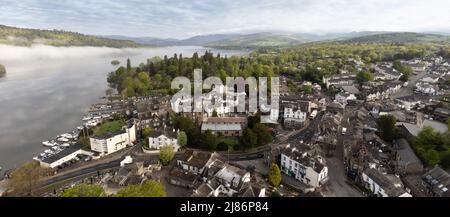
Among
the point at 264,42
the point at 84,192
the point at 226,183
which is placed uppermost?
the point at 264,42

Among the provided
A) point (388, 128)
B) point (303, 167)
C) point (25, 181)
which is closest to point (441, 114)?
point (388, 128)

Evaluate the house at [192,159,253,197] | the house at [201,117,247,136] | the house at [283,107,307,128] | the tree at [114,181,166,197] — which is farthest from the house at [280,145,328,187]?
the tree at [114,181,166,197]

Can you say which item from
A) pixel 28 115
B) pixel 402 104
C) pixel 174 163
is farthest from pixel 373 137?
pixel 28 115

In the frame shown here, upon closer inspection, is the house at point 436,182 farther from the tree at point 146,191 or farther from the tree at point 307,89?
the tree at point 307,89

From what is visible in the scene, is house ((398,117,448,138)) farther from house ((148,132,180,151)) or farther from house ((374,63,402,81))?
house ((374,63,402,81))

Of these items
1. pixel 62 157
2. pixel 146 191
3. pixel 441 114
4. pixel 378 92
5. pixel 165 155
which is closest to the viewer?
pixel 146 191

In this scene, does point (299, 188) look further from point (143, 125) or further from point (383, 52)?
point (383, 52)

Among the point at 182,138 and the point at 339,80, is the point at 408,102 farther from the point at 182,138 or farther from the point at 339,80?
the point at 182,138
